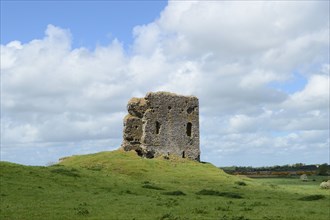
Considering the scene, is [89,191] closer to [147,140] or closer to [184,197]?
[184,197]

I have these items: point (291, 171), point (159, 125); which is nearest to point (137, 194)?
point (159, 125)

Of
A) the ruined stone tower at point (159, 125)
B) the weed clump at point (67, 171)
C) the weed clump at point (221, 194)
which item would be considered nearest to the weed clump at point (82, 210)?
the weed clump at point (221, 194)

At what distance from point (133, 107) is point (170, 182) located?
54.2ft

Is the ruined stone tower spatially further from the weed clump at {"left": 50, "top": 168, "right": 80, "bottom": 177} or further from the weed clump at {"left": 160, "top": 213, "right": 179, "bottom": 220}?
the weed clump at {"left": 160, "top": 213, "right": 179, "bottom": 220}

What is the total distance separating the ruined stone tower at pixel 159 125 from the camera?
6050 cm

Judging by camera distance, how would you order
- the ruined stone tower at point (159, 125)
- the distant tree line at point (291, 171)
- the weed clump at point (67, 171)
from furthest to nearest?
1. the distant tree line at point (291, 171)
2. the ruined stone tower at point (159, 125)
3. the weed clump at point (67, 171)

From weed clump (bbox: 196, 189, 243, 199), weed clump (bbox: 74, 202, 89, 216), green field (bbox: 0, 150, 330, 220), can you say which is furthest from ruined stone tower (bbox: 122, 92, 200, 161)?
weed clump (bbox: 74, 202, 89, 216)

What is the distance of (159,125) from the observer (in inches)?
2421

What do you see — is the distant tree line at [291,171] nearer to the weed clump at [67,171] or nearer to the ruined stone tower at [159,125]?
the ruined stone tower at [159,125]

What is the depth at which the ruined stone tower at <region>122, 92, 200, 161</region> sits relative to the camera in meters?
60.5

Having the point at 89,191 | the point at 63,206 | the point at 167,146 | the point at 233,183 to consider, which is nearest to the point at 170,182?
the point at 233,183

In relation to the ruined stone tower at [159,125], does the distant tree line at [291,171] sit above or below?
below

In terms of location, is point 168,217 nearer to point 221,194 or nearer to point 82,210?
point 82,210

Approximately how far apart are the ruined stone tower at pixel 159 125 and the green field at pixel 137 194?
215 cm
